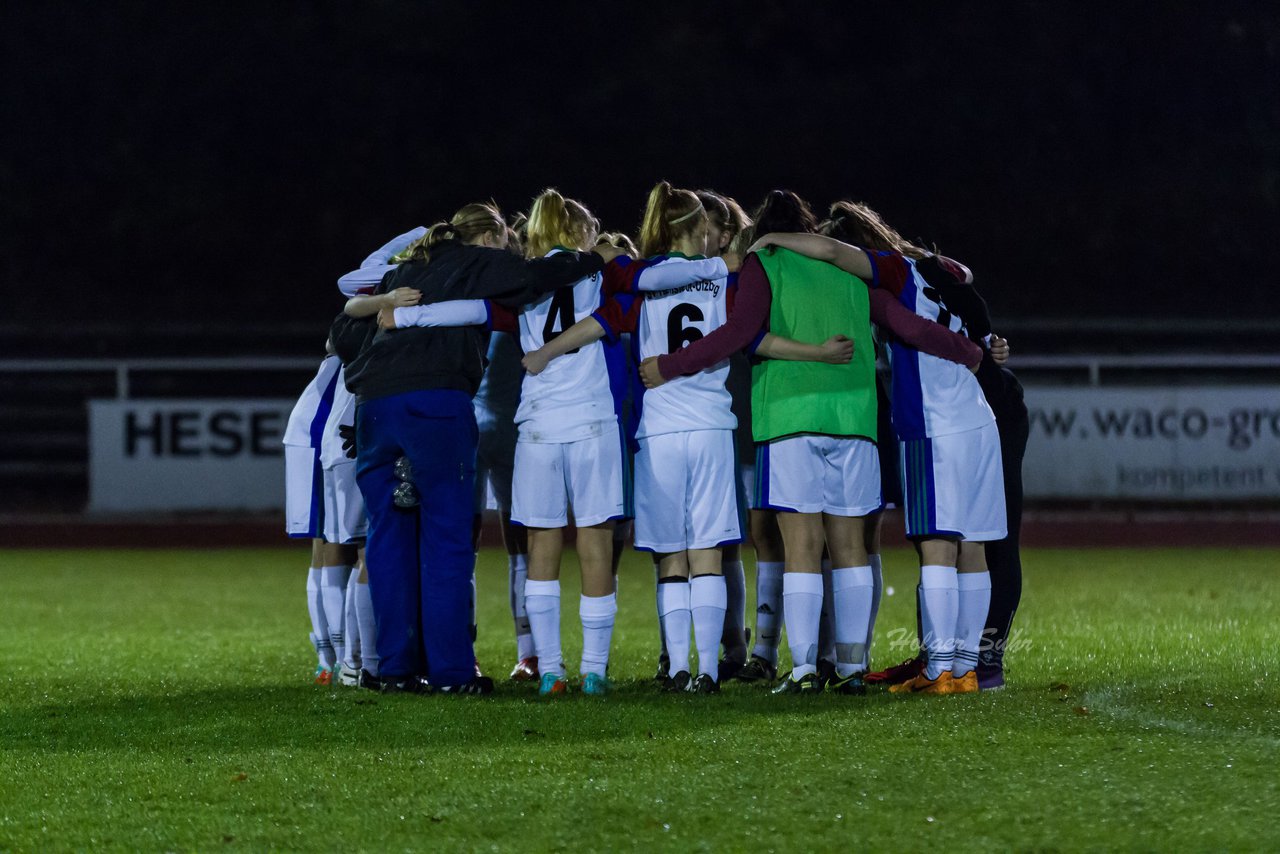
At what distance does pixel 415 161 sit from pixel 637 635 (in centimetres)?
1826

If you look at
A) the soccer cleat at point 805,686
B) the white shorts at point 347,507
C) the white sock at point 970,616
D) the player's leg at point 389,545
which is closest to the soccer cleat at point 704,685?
the soccer cleat at point 805,686

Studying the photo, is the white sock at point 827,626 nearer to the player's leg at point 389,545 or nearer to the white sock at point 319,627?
the player's leg at point 389,545

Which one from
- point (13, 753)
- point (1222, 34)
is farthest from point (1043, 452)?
point (1222, 34)

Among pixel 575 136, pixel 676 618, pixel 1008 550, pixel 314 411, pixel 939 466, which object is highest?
pixel 575 136

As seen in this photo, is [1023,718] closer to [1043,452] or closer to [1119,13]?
[1043,452]

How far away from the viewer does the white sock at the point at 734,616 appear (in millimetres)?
6262

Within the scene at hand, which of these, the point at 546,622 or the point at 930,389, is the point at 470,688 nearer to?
the point at 546,622

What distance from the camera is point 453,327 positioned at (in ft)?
18.8

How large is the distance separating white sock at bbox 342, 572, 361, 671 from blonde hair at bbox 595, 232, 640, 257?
163 cm

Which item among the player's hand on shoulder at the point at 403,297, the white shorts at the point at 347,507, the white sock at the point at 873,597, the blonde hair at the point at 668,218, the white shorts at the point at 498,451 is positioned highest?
the blonde hair at the point at 668,218

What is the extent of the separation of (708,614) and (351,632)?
1.51m

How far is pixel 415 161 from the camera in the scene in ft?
81.4

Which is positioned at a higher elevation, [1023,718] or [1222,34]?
[1222,34]

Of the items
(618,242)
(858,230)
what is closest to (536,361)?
(618,242)
